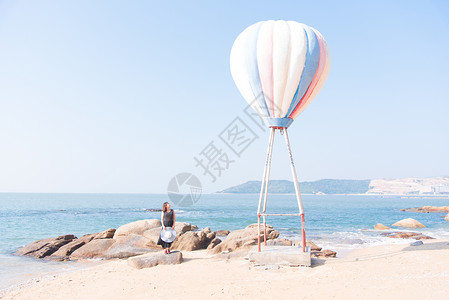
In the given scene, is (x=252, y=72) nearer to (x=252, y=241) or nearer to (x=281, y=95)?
(x=281, y=95)

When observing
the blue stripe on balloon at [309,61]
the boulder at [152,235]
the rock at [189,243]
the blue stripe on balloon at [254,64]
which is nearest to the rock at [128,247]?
the boulder at [152,235]

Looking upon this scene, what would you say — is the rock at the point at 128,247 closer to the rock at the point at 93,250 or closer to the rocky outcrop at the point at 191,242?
the rock at the point at 93,250

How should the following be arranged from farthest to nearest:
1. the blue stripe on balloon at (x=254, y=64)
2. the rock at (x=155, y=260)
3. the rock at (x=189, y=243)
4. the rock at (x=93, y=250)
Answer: the rock at (x=189, y=243) < the rock at (x=93, y=250) < the rock at (x=155, y=260) < the blue stripe on balloon at (x=254, y=64)

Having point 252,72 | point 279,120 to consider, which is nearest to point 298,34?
point 252,72

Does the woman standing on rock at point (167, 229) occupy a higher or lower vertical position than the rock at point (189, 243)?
higher

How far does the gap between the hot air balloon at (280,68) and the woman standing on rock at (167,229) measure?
133 inches

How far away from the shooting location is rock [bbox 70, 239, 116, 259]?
17000 millimetres

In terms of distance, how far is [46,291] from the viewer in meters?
10.2

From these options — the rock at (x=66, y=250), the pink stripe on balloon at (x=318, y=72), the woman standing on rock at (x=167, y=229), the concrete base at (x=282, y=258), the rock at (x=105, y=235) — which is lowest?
the rock at (x=66, y=250)

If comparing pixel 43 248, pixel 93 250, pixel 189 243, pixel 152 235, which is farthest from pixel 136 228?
pixel 43 248

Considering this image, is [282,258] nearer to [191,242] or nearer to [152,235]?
[191,242]

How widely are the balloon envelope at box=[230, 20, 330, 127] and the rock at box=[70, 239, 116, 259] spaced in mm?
10822

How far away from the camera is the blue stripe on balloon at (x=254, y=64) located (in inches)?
448

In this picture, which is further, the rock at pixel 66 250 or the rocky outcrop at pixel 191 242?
the rocky outcrop at pixel 191 242
